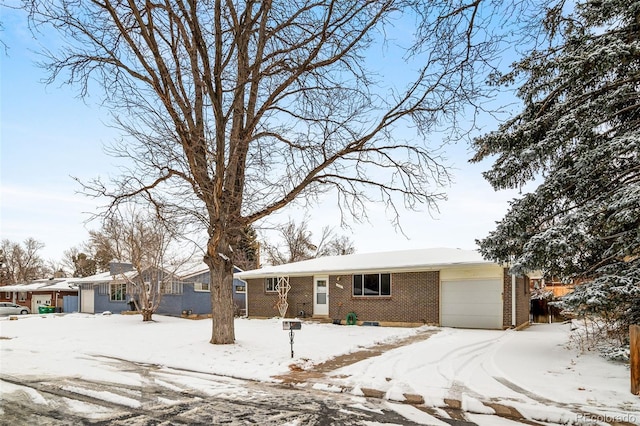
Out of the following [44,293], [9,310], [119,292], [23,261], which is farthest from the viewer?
[23,261]

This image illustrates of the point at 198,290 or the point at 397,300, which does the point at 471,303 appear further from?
the point at 198,290

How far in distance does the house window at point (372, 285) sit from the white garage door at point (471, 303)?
238cm

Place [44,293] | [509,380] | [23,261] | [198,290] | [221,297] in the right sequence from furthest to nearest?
[23,261]
[44,293]
[198,290]
[221,297]
[509,380]

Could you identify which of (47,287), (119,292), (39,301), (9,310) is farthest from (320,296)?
(39,301)

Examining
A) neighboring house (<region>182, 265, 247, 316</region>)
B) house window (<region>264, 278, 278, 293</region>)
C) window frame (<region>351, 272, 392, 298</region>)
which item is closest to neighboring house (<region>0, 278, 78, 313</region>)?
neighboring house (<region>182, 265, 247, 316</region>)

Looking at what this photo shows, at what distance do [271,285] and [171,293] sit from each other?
26.7 feet

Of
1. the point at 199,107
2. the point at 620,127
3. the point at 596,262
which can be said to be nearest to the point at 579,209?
the point at 596,262

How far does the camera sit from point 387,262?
59.9 ft

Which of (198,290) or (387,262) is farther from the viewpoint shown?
(198,290)

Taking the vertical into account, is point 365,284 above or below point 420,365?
above

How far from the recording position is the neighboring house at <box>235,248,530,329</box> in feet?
51.5

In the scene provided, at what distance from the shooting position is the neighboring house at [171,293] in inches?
1021

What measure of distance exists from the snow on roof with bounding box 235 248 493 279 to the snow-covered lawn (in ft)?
11.4

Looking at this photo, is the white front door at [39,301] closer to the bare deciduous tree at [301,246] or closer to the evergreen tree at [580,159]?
the bare deciduous tree at [301,246]
